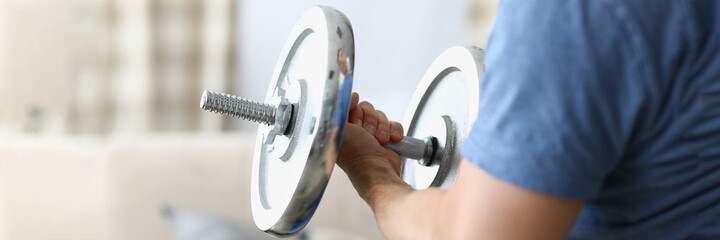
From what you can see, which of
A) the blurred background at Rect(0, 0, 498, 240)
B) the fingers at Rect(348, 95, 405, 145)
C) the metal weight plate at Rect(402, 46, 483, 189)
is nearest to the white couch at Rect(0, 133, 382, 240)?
the blurred background at Rect(0, 0, 498, 240)

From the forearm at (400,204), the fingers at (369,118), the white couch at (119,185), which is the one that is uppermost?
the fingers at (369,118)

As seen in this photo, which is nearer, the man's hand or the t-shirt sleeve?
the t-shirt sleeve

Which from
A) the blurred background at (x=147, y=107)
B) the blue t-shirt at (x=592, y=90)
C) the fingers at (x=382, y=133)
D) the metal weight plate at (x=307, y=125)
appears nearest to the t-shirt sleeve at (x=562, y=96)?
the blue t-shirt at (x=592, y=90)

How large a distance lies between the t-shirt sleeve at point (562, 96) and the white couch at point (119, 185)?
4.15 feet

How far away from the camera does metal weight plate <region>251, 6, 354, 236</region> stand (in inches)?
20.8

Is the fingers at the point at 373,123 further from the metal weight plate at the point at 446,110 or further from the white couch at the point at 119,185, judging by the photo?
the white couch at the point at 119,185

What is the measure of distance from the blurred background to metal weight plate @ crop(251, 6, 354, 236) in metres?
0.82

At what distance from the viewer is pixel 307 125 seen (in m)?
0.55

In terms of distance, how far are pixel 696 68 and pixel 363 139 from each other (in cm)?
29

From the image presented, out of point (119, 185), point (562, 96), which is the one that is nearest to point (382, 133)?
point (562, 96)

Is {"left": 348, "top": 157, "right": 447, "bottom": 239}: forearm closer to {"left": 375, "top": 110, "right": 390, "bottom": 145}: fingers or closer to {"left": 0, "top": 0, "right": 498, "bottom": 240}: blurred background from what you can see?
{"left": 375, "top": 110, "right": 390, "bottom": 145}: fingers

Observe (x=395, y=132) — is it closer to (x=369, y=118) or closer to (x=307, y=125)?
(x=369, y=118)

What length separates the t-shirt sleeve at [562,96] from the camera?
399mm

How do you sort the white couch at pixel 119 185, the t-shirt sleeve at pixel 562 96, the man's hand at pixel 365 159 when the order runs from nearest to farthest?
the t-shirt sleeve at pixel 562 96, the man's hand at pixel 365 159, the white couch at pixel 119 185
